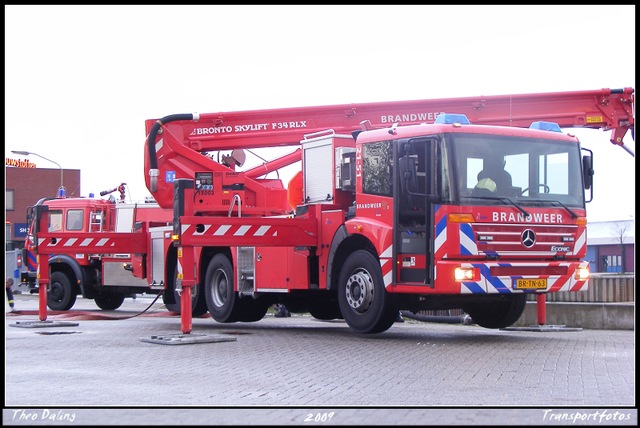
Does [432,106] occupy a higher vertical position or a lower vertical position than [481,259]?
higher

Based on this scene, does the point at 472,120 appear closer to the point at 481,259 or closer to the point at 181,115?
the point at 481,259

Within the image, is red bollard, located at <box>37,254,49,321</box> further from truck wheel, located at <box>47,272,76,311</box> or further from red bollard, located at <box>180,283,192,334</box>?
truck wheel, located at <box>47,272,76,311</box>

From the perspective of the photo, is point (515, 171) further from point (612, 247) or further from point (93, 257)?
Result: point (612, 247)

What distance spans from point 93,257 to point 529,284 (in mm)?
13870

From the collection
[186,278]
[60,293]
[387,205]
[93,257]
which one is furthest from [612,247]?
[186,278]

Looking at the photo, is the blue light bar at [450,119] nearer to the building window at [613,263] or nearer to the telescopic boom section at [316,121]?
the telescopic boom section at [316,121]

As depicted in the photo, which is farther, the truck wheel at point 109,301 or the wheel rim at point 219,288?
the truck wheel at point 109,301

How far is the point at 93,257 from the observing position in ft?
72.0

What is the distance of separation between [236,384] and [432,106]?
319 inches

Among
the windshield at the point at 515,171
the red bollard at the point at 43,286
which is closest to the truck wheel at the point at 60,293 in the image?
the red bollard at the point at 43,286

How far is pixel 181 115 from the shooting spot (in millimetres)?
15508

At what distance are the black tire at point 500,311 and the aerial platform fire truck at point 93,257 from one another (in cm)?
982

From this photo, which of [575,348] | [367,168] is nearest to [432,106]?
[367,168]

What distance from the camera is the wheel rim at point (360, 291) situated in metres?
11.9
